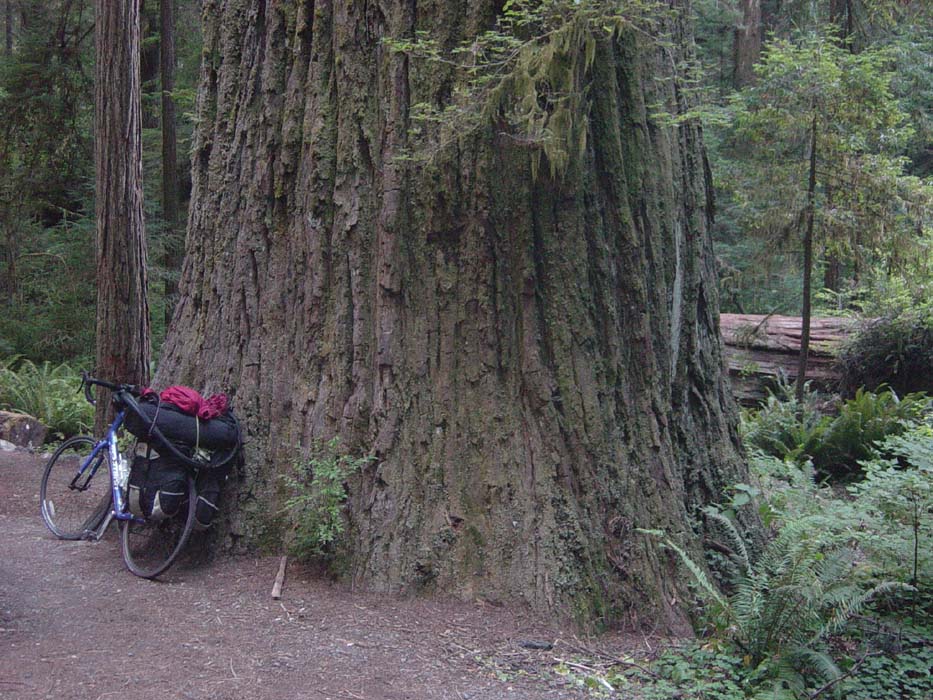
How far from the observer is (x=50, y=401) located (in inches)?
464

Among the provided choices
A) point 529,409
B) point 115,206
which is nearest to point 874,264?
point 529,409

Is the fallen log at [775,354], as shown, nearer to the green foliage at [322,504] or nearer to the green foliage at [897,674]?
the green foliage at [897,674]

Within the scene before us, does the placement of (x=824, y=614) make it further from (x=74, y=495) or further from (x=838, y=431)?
(x=74, y=495)

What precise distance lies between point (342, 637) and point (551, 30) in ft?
11.5

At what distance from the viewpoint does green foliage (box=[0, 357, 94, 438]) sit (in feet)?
38.4

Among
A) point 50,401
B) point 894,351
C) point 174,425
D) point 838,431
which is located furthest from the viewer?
point 894,351

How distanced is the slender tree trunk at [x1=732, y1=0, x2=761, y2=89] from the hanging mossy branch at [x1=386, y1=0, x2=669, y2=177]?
17890mm

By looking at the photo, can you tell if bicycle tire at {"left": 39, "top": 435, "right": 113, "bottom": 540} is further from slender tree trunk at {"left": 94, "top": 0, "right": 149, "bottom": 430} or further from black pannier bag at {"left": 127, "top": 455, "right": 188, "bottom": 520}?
slender tree trunk at {"left": 94, "top": 0, "right": 149, "bottom": 430}

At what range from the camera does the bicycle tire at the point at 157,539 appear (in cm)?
526

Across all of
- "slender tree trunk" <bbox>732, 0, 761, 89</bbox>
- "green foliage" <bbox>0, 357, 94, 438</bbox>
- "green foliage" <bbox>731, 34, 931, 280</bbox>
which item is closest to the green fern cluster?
"green foliage" <bbox>731, 34, 931, 280</bbox>

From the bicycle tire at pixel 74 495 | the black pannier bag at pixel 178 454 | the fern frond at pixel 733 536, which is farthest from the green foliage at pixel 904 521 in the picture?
the bicycle tire at pixel 74 495

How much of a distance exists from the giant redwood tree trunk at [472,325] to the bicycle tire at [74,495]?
64.4 inches

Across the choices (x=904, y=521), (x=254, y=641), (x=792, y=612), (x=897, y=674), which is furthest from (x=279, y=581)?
(x=904, y=521)

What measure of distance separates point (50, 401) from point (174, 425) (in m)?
7.81
